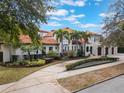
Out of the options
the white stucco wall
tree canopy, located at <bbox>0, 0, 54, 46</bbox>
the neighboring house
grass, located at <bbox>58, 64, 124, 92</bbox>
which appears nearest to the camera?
tree canopy, located at <bbox>0, 0, 54, 46</bbox>

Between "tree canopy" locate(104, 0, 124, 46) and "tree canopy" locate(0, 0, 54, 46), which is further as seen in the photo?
"tree canopy" locate(104, 0, 124, 46)

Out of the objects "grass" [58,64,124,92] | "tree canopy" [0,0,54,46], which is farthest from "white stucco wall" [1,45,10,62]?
"tree canopy" [0,0,54,46]

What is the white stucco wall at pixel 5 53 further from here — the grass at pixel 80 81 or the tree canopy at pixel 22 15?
the tree canopy at pixel 22 15

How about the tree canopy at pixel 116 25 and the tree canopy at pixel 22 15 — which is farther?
the tree canopy at pixel 116 25

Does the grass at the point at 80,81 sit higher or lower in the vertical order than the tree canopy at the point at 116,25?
lower

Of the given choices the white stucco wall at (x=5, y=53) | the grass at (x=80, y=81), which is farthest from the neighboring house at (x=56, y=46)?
the grass at (x=80, y=81)

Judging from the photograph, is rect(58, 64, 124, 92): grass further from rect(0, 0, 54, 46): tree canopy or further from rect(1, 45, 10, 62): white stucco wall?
rect(1, 45, 10, 62): white stucco wall

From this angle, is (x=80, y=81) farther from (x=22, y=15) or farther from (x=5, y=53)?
(x=5, y=53)

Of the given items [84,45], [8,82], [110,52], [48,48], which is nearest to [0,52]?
[48,48]

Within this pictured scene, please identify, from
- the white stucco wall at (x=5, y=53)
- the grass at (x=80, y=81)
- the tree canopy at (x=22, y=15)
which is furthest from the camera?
the white stucco wall at (x=5, y=53)

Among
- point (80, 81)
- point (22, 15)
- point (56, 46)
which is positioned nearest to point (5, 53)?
point (56, 46)

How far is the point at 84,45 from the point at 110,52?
37.9ft

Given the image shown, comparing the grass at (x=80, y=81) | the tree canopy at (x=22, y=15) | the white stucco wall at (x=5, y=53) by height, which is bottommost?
the grass at (x=80, y=81)

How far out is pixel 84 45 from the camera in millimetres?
45094
